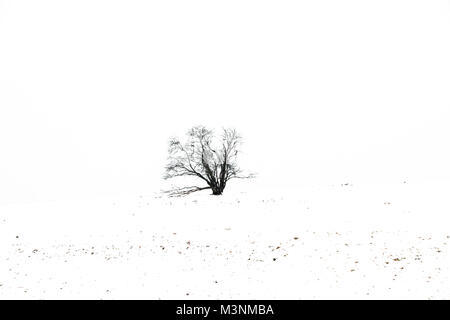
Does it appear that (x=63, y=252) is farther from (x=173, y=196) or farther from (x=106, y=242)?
(x=173, y=196)

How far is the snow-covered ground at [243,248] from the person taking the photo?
13789mm

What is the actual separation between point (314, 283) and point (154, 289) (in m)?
6.16

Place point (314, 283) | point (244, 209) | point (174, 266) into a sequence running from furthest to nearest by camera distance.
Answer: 1. point (244, 209)
2. point (174, 266)
3. point (314, 283)

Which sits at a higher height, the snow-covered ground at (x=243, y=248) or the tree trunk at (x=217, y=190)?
the tree trunk at (x=217, y=190)

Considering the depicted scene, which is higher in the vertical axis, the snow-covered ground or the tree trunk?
the tree trunk

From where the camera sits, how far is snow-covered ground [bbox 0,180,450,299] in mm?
13789

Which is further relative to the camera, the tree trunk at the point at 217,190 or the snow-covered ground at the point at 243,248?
the tree trunk at the point at 217,190

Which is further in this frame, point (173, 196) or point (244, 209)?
point (173, 196)

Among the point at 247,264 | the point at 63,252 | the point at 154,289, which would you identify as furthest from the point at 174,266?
the point at 63,252

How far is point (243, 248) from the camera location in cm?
1820

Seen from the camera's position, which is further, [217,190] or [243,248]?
[217,190]

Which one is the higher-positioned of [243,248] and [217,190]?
[217,190]
